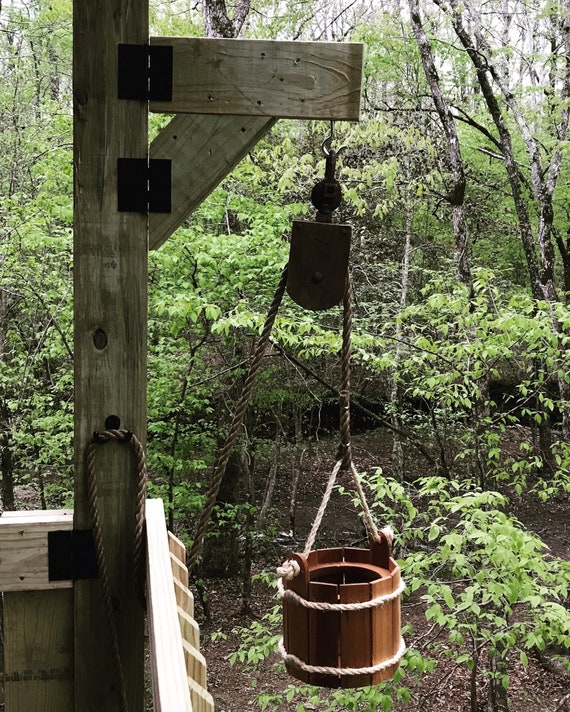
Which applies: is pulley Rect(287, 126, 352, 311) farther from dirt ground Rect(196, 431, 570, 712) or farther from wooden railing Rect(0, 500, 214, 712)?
dirt ground Rect(196, 431, 570, 712)

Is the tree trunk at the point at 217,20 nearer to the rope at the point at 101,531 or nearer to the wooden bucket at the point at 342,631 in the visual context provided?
the rope at the point at 101,531

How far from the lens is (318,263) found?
1356 mm

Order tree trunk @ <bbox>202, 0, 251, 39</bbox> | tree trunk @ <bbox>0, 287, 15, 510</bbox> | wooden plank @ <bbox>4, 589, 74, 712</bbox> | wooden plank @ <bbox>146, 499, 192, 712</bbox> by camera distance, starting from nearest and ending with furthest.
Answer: wooden plank @ <bbox>146, 499, 192, 712</bbox> < wooden plank @ <bbox>4, 589, 74, 712</bbox> < tree trunk @ <bbox>202, 0, 251, 39</bbox> < tree trunk @ <bbox>0, 287, 15, 510</bbox>

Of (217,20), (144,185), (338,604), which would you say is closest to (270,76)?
(144,185)

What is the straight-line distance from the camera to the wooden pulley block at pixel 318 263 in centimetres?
133

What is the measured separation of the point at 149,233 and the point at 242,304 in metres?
2.95

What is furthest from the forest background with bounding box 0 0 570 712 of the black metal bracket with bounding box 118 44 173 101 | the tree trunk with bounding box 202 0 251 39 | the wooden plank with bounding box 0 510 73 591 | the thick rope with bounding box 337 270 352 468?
the black metal bracket with bounding box 118 44 173 101

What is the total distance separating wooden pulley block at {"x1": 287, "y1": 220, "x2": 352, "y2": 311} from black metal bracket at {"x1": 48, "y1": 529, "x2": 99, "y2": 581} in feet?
2.19

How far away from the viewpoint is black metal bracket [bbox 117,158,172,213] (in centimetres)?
138

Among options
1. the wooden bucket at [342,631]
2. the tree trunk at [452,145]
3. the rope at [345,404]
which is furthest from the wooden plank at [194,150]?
the tree trunk at [452,145]

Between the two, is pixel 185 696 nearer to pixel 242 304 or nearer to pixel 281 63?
pixel 281 63

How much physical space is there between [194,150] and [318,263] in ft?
1.19

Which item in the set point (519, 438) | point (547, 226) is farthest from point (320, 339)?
point (519, 438)

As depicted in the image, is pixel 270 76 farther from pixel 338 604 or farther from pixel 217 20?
pixel 217 20
